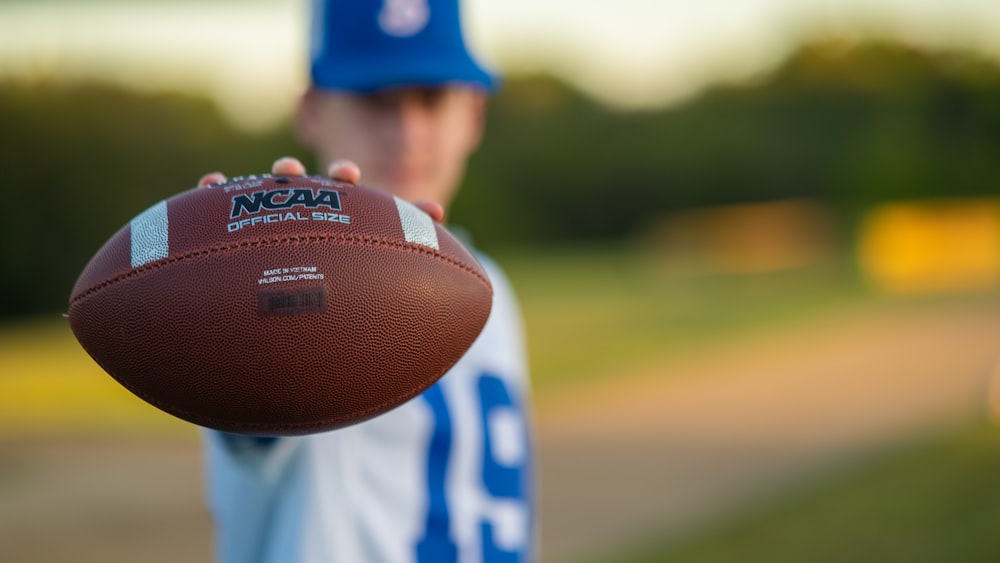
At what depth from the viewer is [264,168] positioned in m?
20.3

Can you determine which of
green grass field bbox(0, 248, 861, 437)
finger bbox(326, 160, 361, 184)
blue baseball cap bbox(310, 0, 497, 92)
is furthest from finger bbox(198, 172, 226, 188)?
green grass field bbox(0, 248, 861, 437)

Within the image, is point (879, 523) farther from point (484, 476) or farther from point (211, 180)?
point (211, 180)

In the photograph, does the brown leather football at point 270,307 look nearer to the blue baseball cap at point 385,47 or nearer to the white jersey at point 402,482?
the white jersey at point 402,482

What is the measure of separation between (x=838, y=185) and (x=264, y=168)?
1528 centimetres

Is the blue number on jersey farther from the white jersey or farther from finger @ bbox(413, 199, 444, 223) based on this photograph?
finger @ bbox(413, 199, 444, 223)

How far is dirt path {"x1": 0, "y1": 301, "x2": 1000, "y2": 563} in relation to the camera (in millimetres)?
4676

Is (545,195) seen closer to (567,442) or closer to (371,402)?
(567,442)

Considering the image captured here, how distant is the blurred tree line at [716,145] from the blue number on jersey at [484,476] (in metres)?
17.2

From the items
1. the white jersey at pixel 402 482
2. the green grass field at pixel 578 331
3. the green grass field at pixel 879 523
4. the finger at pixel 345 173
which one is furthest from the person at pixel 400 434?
the green grass field at pixel 578 331

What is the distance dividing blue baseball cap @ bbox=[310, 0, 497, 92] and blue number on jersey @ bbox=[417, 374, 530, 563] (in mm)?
574

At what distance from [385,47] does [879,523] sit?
3.36 m

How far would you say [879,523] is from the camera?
13.9ft

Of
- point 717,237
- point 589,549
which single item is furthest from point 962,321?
point 717,237

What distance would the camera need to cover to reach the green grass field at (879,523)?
12.8 feet
